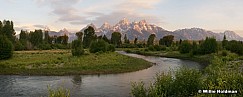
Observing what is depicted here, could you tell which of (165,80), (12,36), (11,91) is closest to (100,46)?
(12,36)

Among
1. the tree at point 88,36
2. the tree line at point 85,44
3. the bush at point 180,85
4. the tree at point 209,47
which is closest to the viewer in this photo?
the bush at point 180,85

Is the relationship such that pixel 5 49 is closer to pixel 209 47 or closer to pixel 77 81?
pixel 77 81

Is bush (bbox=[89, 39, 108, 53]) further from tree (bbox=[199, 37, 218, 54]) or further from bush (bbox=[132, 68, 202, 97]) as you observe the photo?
bush (bbox=[132, 68, 202, 97])

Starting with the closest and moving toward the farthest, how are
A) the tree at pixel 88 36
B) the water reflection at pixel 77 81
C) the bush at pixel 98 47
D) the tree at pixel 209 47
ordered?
the water reflection at pixel 77 81, the bush at pixel 98 47, the tree at pixel 209 47, the tree at pixel 88 36

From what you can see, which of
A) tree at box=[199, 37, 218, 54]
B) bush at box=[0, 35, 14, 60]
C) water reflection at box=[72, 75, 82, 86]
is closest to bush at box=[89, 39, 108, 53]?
bush at box=[0, 35, 14, 60]

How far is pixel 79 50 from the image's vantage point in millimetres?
87500

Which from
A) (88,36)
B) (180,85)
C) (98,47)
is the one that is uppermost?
(88,36)

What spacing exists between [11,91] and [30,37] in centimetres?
12502

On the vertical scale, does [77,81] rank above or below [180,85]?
below

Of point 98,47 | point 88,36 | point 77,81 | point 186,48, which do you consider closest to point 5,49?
point 77,81

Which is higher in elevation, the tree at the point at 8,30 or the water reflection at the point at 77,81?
the tree at the point at 8,30

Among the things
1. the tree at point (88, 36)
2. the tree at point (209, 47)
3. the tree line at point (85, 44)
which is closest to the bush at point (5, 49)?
the tree line at point (85, 44)

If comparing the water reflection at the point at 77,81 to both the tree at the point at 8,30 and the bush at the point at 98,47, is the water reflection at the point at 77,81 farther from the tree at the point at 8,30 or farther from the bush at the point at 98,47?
the tree at the point at 8,30

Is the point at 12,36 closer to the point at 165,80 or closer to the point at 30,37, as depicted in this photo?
the point at 30,37
